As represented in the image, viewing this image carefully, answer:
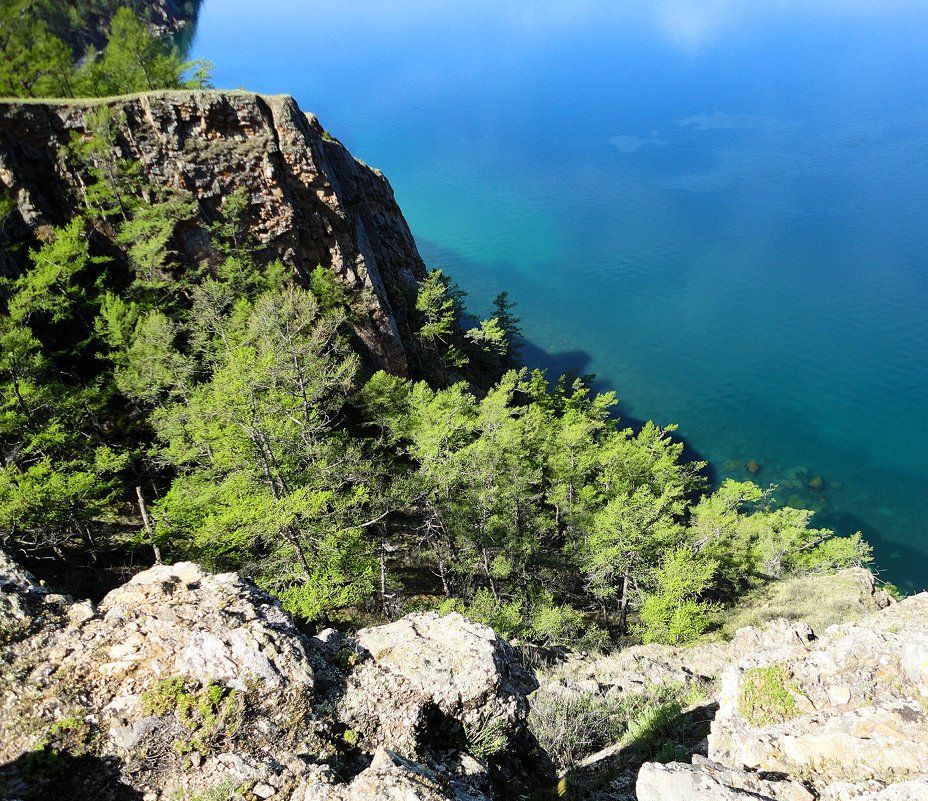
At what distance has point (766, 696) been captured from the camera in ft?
30.0

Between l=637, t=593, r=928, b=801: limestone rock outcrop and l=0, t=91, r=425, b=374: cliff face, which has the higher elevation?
l=0, t=91, r=425, b=374: cliff face

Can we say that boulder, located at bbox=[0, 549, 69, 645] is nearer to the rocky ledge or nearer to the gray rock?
the rocky ledge

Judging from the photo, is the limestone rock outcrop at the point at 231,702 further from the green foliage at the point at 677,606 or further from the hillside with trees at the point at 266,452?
the green foliage at the point at 677,606

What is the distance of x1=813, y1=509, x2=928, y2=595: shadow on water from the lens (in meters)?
38.5

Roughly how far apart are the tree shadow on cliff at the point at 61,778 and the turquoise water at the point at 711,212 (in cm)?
4654

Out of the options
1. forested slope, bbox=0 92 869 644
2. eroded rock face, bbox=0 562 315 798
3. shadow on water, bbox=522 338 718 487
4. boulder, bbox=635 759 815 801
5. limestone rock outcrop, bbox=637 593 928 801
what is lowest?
eroded rock face, bbox=0 562 315 798

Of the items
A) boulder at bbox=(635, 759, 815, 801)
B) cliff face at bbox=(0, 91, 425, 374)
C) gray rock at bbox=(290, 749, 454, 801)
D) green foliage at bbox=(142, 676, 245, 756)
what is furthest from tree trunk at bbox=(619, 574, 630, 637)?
green foliage at bbox=(142, 676, 245, 756)

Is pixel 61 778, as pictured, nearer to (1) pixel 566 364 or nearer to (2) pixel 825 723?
(2) pixel 825 723

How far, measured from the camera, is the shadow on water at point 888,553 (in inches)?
1515

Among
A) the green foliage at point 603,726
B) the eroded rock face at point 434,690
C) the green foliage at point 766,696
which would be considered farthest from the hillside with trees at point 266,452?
the green foliage at point 766,696

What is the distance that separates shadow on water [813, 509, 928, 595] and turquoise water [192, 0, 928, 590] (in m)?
0.17

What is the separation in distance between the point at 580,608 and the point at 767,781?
71.5 ft

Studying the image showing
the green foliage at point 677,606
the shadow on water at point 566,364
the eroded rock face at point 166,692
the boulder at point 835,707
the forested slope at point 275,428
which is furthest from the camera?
the shadow on water at point 566,364

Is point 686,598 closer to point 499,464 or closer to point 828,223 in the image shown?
point 499,464
